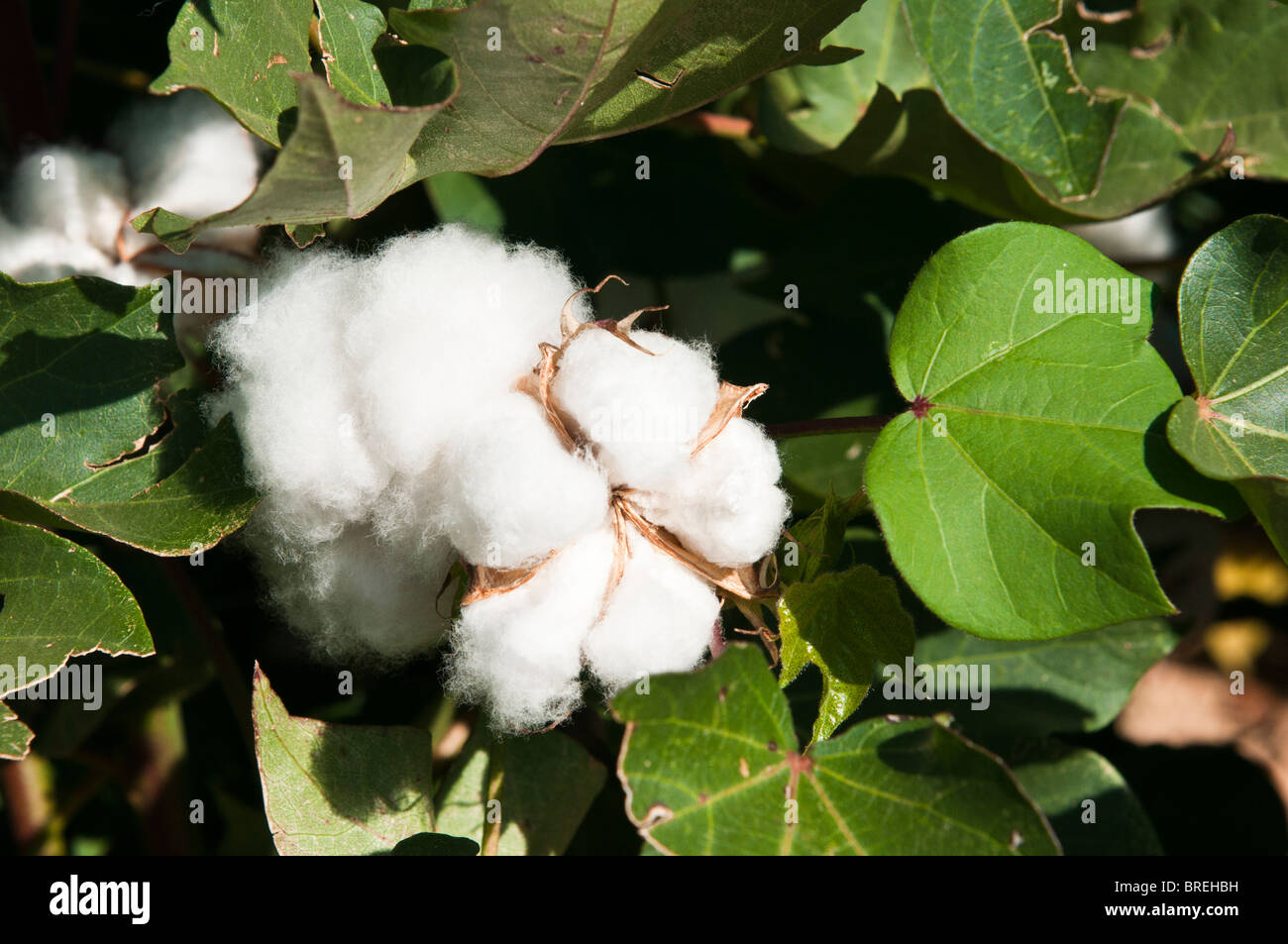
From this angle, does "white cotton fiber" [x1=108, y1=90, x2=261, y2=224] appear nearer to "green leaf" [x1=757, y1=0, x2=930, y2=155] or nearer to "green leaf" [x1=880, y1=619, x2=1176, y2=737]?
"green leaf" [x1=757, y1=0, x2=930, y2=155]

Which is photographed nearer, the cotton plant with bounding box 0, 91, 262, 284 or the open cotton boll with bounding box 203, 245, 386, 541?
the open cotton boll with bounding box 203, 245, 386, 541

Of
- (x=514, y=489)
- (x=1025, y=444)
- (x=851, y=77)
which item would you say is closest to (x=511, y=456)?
(x=514, y=489)

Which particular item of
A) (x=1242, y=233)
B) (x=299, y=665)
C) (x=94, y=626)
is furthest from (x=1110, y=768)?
(x=94, y=626)

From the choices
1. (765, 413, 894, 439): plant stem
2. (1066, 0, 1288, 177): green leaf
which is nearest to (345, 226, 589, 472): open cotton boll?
(765, 413, 894, 439): plant stem

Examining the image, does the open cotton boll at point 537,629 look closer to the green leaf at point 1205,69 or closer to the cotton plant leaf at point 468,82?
the cotton plant leaf at point 468,82

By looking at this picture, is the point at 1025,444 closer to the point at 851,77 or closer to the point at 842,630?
the point at 842,630

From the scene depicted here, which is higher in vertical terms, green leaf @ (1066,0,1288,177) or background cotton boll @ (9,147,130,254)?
green leaf @ (1066,0,1288,177)
